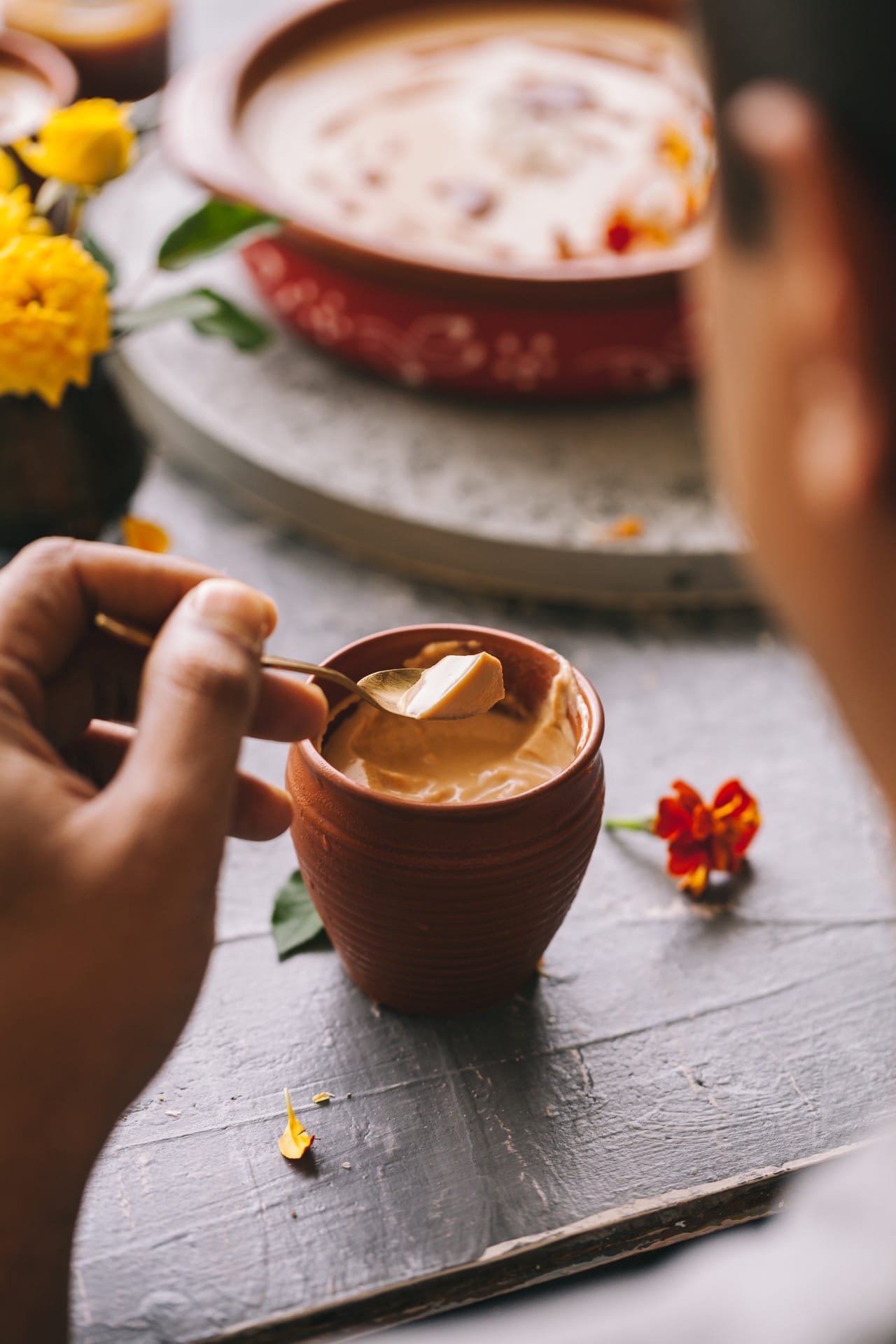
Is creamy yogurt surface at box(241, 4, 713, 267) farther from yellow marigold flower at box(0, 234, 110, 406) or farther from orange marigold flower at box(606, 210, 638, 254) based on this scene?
yellow marigold flower at box(0, 234, 110, 406)

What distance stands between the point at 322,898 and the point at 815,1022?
37 cm

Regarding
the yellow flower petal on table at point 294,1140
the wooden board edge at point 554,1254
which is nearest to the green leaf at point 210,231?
the yellow flower petal on table at point 294,1140

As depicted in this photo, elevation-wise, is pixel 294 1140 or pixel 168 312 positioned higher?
pixel 168 312

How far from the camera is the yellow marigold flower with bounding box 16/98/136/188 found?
101 cm

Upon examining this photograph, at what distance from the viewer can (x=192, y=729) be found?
0.61 m

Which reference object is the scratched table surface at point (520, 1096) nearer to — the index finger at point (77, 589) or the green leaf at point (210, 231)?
the index finger at point (77, 589)

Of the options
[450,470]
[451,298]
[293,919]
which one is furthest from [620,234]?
[293,919]

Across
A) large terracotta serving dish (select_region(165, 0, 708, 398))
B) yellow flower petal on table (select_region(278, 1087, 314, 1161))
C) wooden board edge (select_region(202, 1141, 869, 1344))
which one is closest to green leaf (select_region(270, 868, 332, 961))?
yellow flower petal on table (select_region(278, 1087, 314, 1161))

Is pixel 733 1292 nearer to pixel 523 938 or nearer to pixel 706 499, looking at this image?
pixel 523 938

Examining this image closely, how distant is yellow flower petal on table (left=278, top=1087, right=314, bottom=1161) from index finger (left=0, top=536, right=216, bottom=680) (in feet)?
1.06

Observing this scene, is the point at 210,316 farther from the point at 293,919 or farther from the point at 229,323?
the point at 293,919

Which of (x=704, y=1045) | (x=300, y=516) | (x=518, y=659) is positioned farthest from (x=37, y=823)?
(x=300, y=516)

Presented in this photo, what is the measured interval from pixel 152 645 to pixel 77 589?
0.06 m

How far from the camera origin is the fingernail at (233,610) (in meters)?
0.65
